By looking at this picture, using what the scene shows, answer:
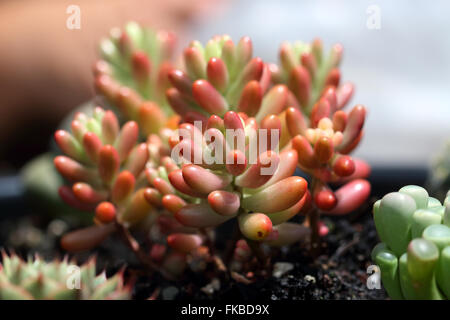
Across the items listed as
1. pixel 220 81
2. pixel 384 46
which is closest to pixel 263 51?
pixel 384 46

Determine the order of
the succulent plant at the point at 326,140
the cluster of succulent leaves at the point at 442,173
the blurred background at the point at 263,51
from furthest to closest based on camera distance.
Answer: the blurred background at the point at 263,51
the cluster of succulent leaves at the point at 442,173
the succulent plant at the point at 326,140

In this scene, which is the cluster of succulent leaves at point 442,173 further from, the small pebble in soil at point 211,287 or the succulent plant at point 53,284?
the succulent plant at point 53,284

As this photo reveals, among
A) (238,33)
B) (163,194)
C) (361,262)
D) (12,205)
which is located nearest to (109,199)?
(163,194)

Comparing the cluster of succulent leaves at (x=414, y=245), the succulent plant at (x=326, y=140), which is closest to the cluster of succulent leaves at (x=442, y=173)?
the succulent plant at (x=326, y=140)

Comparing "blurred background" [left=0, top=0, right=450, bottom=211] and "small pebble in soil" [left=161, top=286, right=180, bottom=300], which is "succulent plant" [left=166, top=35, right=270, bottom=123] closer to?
"small pebble in soil" [left=161, top=286, right=180, bottom=300]

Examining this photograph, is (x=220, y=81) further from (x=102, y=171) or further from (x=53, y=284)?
(x=53, y=284)
